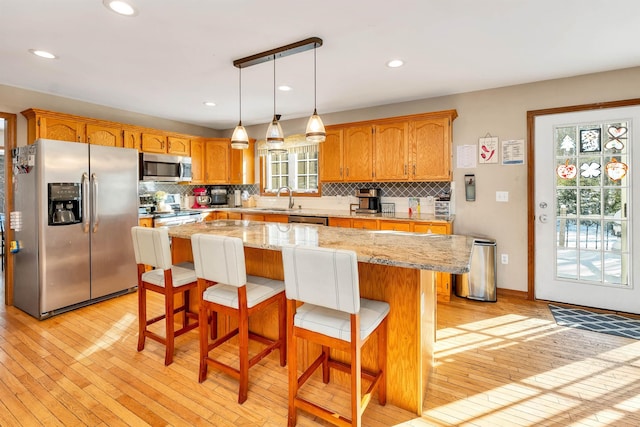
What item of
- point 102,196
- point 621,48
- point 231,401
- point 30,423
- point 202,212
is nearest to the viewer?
point 30,423

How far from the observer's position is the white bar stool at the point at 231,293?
6.15 feet

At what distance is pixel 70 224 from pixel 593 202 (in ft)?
17.8

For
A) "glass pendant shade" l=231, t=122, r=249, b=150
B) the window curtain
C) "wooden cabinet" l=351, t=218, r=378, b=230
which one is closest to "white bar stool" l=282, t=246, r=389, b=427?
"glass pendant shade" l=231, t=122, r=249, b=150

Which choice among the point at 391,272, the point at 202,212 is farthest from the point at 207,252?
the point at 202,212

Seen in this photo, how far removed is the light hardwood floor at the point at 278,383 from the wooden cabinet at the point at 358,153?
216 centimetres

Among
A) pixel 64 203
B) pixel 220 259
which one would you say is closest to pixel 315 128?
pixel 220 259

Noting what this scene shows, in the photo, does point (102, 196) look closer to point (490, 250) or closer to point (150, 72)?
point (150, 72)

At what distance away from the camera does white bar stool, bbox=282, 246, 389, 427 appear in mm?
1479

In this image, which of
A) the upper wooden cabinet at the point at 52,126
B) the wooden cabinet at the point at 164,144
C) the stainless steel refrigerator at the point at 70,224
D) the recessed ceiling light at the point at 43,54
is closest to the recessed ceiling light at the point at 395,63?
the recessed ceiling light at the point at 43,54

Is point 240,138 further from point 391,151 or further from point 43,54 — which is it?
point 391,151

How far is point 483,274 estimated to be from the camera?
11.7 ft

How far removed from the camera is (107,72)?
3.14 meters

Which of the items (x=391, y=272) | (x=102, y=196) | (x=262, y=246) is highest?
(x=102, y=196)

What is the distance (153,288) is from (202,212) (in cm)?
285
